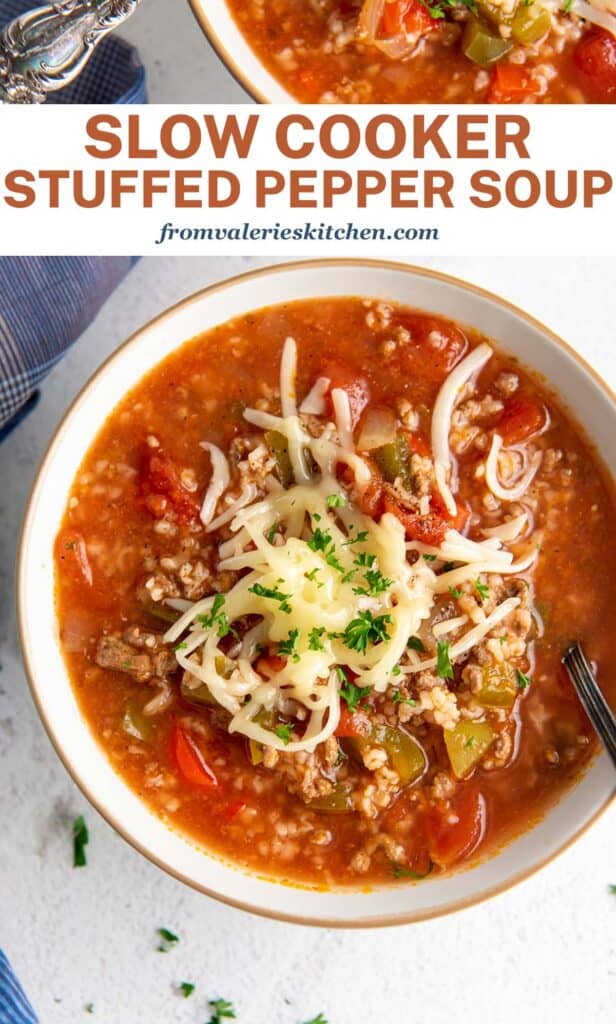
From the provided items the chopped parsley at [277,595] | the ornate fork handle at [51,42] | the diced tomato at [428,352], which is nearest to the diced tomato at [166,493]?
the chopped parsley at [277,595]

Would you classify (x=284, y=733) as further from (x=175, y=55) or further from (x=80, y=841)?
(x=175, y=55)

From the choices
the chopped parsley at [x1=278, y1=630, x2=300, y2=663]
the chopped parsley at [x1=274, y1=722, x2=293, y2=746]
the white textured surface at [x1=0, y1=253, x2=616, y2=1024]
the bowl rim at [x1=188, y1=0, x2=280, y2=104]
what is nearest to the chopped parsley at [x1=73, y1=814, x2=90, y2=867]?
the white textured surface at [x1=0, y1=253, x2=616, y2=1024]

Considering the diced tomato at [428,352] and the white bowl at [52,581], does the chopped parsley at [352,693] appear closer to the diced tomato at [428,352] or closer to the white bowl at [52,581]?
the white bowl at [52,581]

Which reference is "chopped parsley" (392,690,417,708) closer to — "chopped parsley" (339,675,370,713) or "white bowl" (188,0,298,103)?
"chopped parsley" (339,675,370,713)

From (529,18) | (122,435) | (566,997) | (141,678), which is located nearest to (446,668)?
(141,678)

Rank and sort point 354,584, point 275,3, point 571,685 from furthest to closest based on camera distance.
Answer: point 275,3, point 571,685, point 354,584

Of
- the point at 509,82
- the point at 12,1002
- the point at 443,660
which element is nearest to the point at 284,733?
the point at 443,660

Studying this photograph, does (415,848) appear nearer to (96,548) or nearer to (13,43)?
(96,548)
